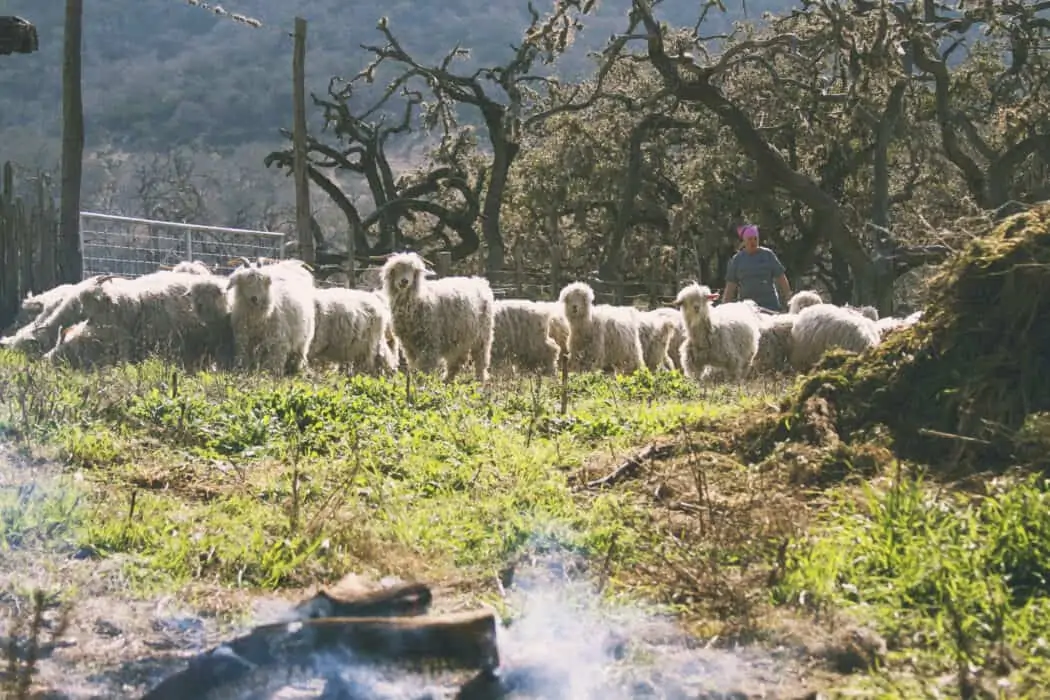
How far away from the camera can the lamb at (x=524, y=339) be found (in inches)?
649

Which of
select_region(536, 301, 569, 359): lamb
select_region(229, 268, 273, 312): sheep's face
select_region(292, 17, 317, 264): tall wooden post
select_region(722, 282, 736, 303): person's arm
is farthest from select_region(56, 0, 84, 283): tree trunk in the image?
select_region(722, 282, 736, 303): person's arm

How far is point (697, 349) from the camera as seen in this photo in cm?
1542

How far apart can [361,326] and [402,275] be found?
1.76 meters

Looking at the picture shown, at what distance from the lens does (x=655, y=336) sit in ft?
60.3

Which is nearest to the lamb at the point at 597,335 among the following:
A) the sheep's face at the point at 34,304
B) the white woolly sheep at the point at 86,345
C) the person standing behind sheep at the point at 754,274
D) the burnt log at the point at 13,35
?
the person standing behind sheep at the point at 754,274

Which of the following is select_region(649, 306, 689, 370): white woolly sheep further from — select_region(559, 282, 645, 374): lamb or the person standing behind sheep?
the person standing behind sheep

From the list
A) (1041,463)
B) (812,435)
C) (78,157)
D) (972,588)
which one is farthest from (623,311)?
(972,588)

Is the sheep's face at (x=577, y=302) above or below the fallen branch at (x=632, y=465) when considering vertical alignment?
above

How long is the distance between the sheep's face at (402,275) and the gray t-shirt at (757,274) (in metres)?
4.73

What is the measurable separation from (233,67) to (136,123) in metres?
12.4

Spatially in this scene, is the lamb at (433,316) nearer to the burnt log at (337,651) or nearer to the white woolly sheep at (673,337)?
the white woolly sheep at (673,337)

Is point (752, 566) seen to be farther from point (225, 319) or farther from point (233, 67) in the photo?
point (233, 67)

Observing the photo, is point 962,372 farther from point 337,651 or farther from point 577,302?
point 577,302

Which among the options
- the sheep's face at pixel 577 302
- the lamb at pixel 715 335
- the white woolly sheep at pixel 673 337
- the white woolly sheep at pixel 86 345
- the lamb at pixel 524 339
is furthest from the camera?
the white woolly sheep at pixel 673 337
